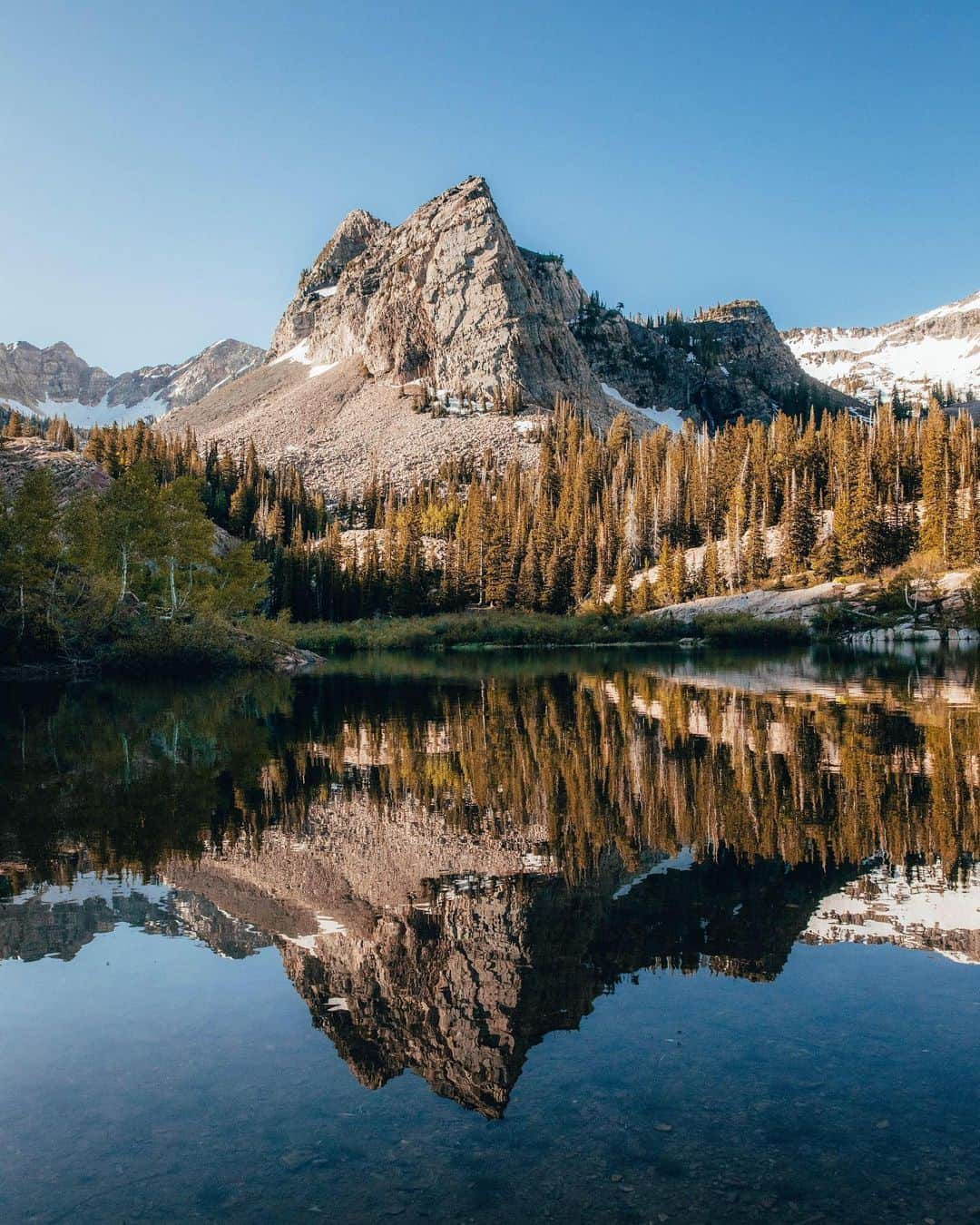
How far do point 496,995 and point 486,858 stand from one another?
3.20 m

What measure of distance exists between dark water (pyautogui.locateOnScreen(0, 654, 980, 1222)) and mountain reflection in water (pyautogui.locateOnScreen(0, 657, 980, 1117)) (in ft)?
0.14

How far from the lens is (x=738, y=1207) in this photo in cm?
353

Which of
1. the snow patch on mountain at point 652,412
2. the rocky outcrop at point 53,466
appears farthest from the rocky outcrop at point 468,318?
the rocky outcrop at point 53,466

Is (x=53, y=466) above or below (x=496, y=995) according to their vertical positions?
above

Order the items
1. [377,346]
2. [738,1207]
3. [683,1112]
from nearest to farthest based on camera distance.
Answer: [738,1207], [683,1112], [377,346]

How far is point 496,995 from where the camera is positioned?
5586 mm

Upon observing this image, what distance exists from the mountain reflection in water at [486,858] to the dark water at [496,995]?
4cm

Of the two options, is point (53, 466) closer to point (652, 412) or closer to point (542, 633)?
point (542, 633)

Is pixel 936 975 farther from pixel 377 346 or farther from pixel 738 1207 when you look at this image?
pixel 377 346

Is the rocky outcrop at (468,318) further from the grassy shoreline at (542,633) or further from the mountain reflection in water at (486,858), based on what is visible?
the mountain reflection in water at (486,858)

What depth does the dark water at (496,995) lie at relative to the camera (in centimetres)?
Result: 382

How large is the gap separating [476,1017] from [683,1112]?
1.50 m

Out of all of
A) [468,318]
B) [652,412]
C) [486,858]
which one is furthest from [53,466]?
[652,412]

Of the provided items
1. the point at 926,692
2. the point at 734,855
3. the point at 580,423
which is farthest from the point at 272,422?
the point at 734,855
